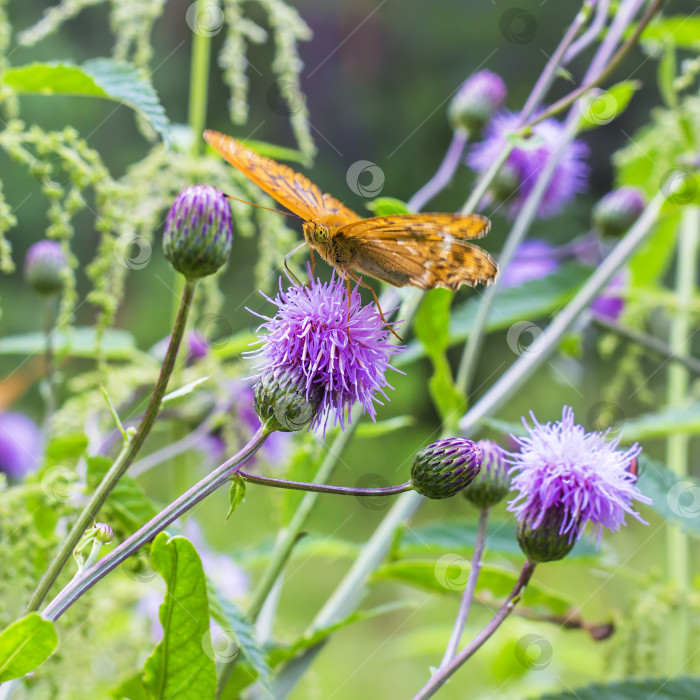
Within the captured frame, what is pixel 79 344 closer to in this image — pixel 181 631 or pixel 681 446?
pixel 181 631

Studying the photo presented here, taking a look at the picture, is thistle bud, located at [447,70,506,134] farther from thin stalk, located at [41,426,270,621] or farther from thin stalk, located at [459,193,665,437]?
thin stalk, located at [41,426,270,621]

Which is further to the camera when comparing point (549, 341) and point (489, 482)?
point (549, 341)

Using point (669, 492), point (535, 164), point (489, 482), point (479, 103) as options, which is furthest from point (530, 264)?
point (489, 482)

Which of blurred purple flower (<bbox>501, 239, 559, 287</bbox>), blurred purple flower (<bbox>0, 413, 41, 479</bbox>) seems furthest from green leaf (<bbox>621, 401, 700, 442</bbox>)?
A: blurred purple flower (<bbox>0, 413, 41, 479</bbox>)

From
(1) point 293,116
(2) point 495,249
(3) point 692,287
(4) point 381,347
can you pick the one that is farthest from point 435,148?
(4) point 381,347

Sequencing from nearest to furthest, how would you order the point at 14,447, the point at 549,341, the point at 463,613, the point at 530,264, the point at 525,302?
the point at 463,613, the point at 549,341, the point at 525,302, the point at 14,447, the point at 530,264

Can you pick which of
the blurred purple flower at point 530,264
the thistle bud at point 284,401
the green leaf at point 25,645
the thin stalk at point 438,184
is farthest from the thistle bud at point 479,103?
the green leaf at point 25,645

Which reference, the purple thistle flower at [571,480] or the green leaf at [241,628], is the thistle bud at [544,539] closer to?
the purple thistle flower at [571,480]
